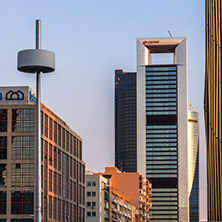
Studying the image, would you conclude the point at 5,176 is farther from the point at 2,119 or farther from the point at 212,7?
the point at 212,7

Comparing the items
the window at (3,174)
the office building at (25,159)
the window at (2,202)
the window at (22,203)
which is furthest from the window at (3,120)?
the window at (22,203)

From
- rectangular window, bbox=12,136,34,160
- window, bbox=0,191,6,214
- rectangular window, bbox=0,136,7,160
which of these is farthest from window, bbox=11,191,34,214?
rectangular window, bbox=0,136,7,160

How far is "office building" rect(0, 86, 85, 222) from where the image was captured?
137 metres

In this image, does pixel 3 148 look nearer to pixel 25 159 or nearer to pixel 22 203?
pixel 25 159

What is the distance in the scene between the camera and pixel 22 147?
139875mm

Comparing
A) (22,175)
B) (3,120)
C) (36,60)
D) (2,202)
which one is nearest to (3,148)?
(3,120)

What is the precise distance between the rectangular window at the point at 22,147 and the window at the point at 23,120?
1810 mm

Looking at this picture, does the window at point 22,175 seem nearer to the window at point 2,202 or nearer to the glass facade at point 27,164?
the glass facade at point 27,164

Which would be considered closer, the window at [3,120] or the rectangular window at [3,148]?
the rectangular window at [3,148]

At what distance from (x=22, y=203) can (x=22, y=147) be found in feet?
37.0

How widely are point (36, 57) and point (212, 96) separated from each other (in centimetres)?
7612

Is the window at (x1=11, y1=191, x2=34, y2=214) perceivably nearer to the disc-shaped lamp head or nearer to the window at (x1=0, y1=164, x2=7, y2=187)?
the window at (x1=0, y1=164, x2=7, y2=187)

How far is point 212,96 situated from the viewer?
117m

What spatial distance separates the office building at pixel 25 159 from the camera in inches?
5404
